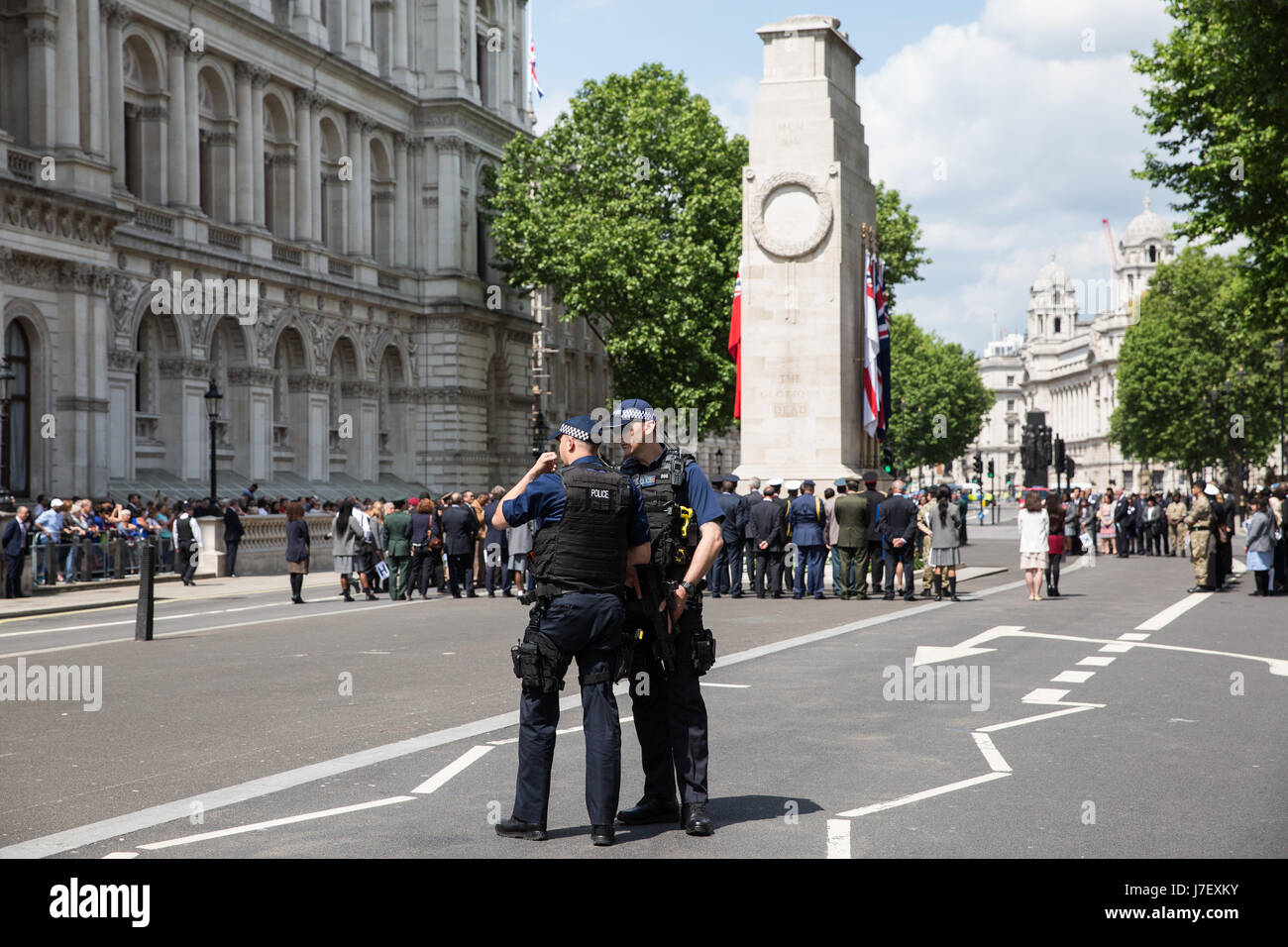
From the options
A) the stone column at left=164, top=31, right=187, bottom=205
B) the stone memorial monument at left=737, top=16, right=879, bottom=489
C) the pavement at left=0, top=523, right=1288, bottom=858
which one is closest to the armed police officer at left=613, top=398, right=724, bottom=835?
the pavement at left=0, top=523, right=1288, bottom=858

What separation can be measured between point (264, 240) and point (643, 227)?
40.9ft

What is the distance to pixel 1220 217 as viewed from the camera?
101ft

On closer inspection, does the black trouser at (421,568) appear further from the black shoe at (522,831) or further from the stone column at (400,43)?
the stone column at (400,43)

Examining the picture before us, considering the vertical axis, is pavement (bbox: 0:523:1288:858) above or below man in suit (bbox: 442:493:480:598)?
below

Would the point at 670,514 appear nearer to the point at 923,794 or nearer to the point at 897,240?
the point at 923,794

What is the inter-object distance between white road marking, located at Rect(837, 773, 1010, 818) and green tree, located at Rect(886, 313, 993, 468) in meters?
77.8

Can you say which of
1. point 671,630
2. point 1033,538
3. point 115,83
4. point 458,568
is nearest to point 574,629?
point 671,630

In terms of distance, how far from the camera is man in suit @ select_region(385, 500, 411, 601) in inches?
991

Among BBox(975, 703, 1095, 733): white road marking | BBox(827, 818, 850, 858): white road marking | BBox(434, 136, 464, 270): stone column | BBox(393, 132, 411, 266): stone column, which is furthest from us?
BBox(434, 136, 464, 270): stone column

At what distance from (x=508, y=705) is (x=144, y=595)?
7.72 metres

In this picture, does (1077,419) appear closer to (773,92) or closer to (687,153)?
(687,153)

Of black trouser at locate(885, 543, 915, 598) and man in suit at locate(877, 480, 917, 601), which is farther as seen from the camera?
black trouser at locate(885, 543, 915, 598)

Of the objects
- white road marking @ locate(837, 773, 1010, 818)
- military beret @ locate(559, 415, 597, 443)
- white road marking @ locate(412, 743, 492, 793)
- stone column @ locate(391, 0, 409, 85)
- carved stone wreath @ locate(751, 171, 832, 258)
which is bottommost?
white road marking @ locate(837, 773, 1010, 818)

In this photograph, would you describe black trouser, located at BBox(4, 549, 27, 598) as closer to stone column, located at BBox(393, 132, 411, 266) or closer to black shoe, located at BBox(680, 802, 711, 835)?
black shoe, located at BBox(680, 802, 711, 835)
